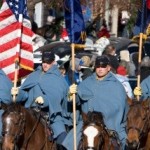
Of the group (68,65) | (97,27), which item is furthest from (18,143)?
(97,27)

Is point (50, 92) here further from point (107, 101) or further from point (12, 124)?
point (12, 124)

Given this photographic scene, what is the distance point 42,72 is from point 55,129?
1.08m

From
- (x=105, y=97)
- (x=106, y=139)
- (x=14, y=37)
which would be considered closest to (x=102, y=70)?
(x=105, y=97)

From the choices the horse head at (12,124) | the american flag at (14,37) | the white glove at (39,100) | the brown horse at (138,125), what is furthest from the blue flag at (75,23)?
the horse head at (12,124)

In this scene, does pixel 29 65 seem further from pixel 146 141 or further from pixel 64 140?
pixel 146 141

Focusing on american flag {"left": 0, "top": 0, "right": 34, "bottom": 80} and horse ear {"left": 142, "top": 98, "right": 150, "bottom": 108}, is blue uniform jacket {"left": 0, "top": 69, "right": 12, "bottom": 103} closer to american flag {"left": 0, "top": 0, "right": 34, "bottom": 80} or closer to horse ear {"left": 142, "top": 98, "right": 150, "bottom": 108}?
american flag {"left": 0, "top": 0, "right": 34, "bottom": 80}

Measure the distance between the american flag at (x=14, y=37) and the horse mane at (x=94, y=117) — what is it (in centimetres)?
267

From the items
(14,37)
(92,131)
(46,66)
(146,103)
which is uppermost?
(14,37)

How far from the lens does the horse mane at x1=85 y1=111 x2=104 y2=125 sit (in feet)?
49.8

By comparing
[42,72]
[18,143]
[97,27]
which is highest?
[97,27]

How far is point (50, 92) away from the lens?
55.9 feet

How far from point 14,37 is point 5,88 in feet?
4.45

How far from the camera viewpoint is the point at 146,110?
1583 cm

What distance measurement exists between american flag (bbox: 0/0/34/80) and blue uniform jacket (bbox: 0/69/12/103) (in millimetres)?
675
